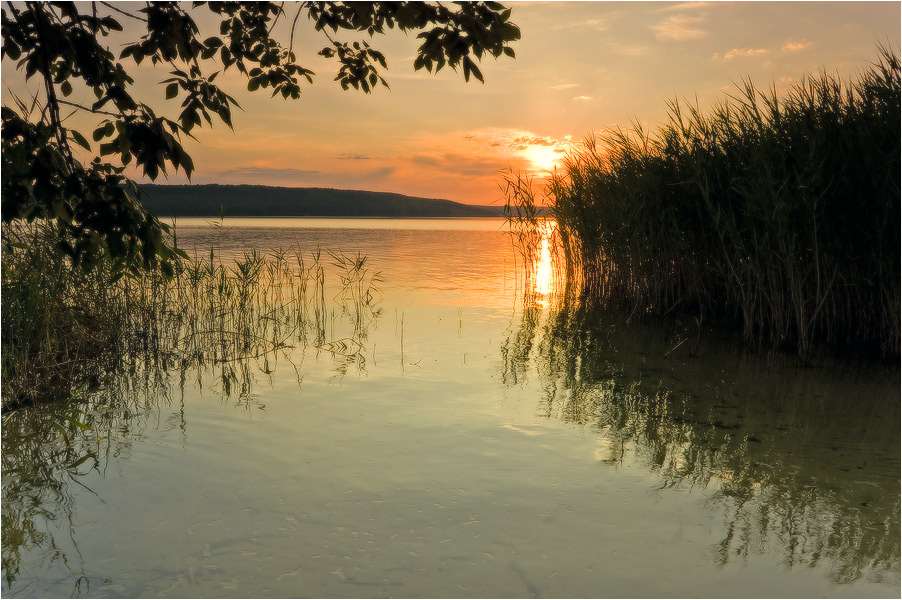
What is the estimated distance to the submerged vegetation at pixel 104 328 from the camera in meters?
6.19

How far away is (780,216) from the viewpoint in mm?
8039

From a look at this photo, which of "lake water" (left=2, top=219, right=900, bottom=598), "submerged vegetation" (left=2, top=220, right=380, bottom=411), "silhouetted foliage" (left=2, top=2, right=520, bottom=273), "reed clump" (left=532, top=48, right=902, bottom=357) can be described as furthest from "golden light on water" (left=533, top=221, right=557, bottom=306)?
"silhouetted foliage" (left=2, top=2, right=520, bottom=273)

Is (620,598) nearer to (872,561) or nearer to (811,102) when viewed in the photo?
(872,561)

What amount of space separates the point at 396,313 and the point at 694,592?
8.38m

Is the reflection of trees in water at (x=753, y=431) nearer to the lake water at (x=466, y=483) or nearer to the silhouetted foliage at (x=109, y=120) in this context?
the lake water at (x=466, y=483)

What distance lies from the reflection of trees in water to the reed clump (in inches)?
37.6

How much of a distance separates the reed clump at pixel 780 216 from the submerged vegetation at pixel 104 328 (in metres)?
4.78

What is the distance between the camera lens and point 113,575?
326 centimetres

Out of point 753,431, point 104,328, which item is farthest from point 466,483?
point 104,328

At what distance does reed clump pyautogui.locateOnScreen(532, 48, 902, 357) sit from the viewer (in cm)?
762

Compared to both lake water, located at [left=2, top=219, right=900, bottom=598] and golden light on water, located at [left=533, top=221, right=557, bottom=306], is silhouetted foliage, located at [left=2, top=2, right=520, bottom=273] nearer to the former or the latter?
lake water, located at [left=2, top=219, right=900, bottom=598]

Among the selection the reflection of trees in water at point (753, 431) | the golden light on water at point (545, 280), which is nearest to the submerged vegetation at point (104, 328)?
the reflection of trees in water at point (753, 431)

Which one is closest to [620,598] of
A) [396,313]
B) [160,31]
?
[160,31]

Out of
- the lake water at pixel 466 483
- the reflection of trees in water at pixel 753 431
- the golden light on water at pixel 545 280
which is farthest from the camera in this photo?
the golden light on water at pixel 545 280
